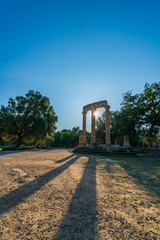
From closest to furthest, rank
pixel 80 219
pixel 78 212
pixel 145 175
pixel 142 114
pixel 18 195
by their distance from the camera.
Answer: pixel 80 219, pixel 78 212, pixel 18 195, pixel 145 175, pixel 142 114

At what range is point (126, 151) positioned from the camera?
47.5 ft

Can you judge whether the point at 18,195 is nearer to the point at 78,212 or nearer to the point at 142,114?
the point at 78,212

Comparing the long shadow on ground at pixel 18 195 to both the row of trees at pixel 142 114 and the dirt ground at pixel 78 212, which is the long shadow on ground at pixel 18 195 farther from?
the row of trees at pixel 142 114

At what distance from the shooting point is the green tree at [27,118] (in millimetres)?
22250

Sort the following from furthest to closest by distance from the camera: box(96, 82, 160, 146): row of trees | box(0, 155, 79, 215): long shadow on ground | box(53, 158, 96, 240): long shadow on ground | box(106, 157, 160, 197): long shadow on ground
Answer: box(96, 82, 160, 146): row of trees < box(106, 157, 160, 197): long shadow on ground < box(0, 155, 79, 215): long shadow on ground < box(53, 158, 96, 240): long shadow on ground

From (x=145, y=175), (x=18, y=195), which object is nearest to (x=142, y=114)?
(x=145, y=175)

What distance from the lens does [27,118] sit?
75.9 ft

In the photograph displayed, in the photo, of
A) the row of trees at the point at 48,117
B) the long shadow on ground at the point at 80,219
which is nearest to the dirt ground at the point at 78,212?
the long shadow on ground at the point at 80,219

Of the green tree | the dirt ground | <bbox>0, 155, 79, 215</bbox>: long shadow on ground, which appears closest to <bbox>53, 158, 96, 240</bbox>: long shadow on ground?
the dirt ground

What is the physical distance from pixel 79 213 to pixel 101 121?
39.0m

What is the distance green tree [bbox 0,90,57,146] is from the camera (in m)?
22.2

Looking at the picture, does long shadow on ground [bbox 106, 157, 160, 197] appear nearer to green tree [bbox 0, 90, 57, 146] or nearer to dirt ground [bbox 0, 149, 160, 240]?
dirt ground [bbox 0, 149, 160, 240]

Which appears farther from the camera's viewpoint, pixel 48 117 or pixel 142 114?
pixel 48 117

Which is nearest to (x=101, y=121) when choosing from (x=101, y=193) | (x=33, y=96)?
(x=33, y=96)
